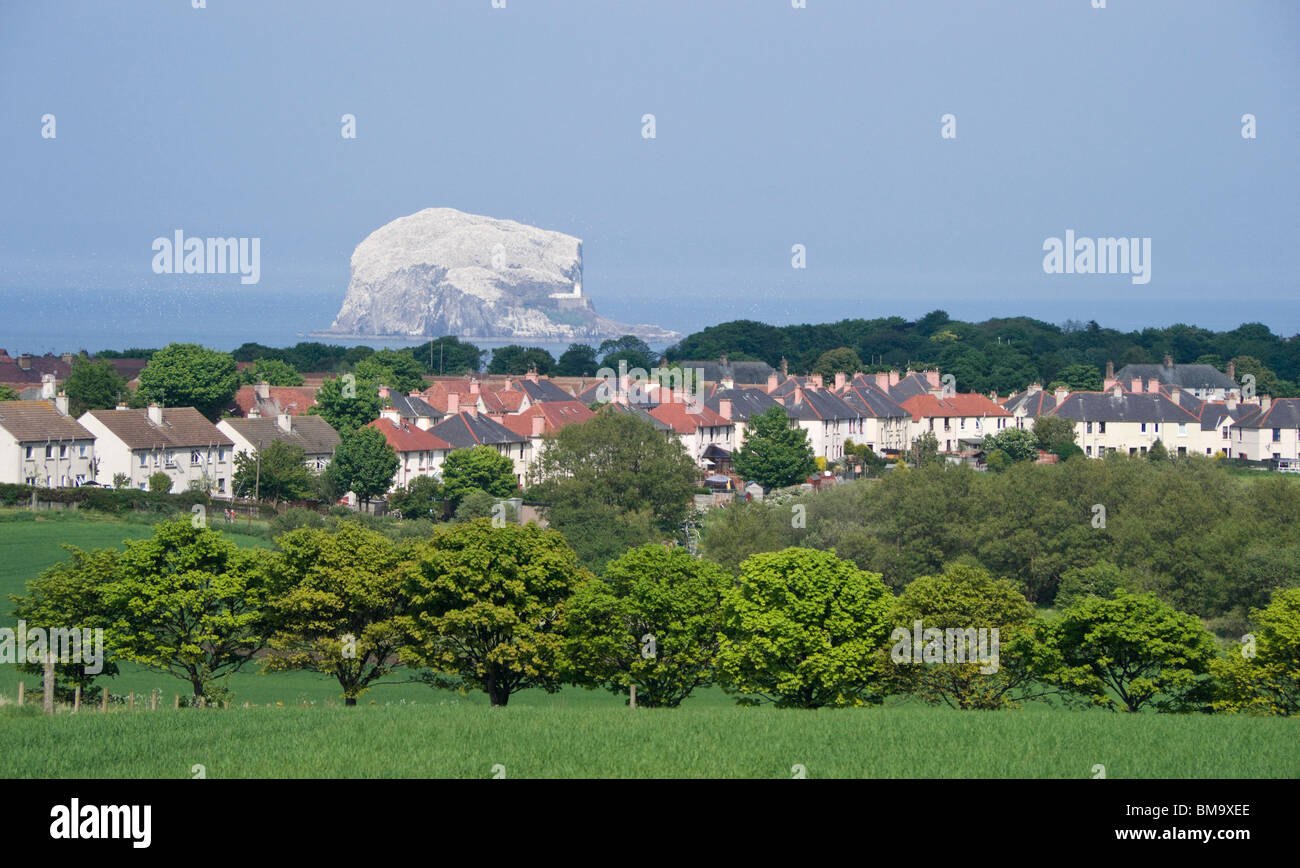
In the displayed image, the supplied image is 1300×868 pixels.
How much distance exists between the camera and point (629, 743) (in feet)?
86.6

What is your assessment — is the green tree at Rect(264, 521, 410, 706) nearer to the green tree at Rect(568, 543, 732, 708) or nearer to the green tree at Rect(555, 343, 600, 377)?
the green tree at Rect(568, 543, 732, 708)

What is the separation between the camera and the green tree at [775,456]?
3450 inches

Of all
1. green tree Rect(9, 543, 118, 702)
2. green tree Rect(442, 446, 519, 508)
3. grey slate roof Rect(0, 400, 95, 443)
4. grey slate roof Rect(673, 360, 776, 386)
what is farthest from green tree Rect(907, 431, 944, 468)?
green tree Rect(9, 543, 118, 702)

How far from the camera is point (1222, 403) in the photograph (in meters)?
118

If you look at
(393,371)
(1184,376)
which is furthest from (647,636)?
(1184,376)

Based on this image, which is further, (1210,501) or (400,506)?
(400,506)

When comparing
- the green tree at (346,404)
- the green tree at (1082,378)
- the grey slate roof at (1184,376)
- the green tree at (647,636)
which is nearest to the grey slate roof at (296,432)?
the green tree at (346,404)

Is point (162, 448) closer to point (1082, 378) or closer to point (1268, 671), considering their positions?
point (1268, 671)

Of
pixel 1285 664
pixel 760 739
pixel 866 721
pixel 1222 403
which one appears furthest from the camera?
pixel 1222 403

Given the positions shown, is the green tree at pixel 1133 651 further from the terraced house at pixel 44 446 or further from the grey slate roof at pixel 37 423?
the grey slate roof at pixel 37 423

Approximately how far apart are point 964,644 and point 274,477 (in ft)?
154

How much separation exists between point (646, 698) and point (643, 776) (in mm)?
11358
